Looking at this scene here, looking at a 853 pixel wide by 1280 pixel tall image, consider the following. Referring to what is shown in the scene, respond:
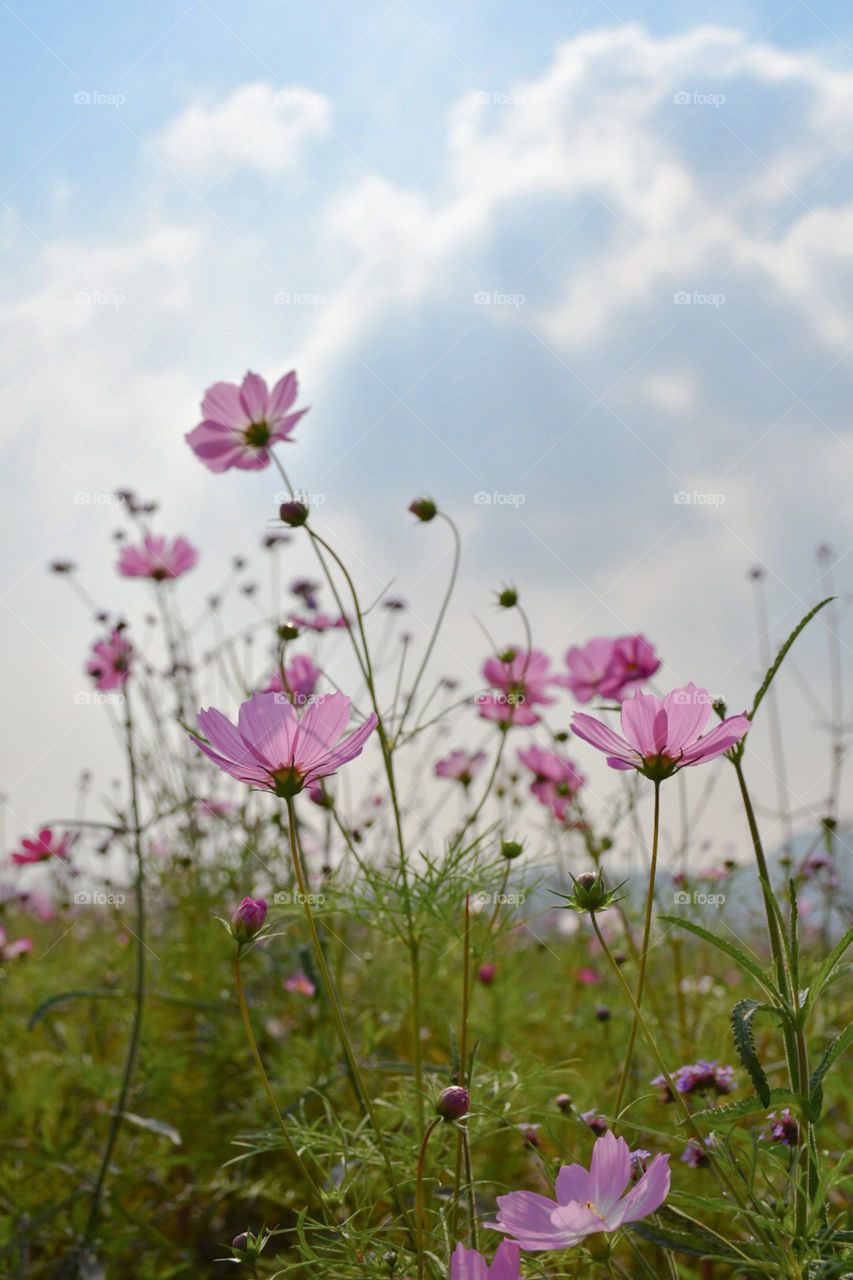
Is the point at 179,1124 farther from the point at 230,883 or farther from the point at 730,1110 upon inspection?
the point at 730,1110

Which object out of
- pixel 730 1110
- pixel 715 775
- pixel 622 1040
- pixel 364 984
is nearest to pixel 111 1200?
pixel 364 984

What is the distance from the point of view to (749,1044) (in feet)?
1.83

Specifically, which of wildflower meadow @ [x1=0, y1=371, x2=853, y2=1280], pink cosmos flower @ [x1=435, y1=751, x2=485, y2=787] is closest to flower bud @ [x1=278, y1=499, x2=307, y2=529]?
wildflower meadow @ [x1=0, y1=371, x2=853, y2=1280]

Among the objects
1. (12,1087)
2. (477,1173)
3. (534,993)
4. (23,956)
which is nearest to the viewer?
(477,1173)

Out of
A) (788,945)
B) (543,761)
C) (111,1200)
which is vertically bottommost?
(111,1200)

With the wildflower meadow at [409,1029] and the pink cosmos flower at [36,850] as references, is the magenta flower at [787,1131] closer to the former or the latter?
the wildflower meadow at [409,1029]

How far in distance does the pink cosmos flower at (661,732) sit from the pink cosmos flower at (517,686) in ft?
1.90

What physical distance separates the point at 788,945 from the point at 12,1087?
1689mm

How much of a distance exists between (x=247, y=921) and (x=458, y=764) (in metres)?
1.23

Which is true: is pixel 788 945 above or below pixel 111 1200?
above

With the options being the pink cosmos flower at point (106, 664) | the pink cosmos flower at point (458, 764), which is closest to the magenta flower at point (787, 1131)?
the pink cosmos flower at point (458, 764)

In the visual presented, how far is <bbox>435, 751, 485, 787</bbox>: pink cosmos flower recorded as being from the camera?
1786mm

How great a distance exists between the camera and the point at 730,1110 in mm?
596

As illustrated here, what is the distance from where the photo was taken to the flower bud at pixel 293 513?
3.18ft
